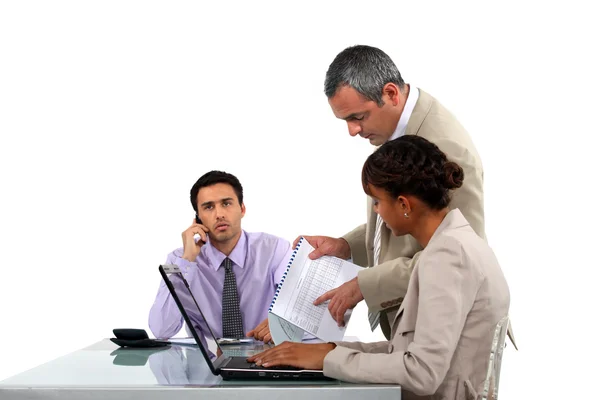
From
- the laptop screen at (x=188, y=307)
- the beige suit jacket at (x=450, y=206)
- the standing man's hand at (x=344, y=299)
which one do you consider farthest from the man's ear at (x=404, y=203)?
the laptop screen at (x=188, y=307)

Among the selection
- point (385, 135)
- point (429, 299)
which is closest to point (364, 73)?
point (385, 135)

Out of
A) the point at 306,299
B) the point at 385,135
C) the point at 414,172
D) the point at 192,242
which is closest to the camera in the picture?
the point at 414,172

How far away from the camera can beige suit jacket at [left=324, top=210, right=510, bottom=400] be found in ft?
5.50

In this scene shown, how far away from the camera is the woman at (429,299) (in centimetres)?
169

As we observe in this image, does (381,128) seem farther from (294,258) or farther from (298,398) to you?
(298,398)

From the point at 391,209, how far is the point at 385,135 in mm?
584

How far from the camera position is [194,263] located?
309cm

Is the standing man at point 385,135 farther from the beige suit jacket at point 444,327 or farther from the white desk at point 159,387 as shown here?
the white desk at point 159,387

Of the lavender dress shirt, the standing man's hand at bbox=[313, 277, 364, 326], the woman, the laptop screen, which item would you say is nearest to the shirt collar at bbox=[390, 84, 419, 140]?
the woman

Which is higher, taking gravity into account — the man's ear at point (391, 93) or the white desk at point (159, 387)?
the man's ear at point (391, 93)

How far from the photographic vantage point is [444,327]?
5.49 ft

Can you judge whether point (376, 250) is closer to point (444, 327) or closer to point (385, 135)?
point (385, 135)

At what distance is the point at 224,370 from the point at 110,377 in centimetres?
31

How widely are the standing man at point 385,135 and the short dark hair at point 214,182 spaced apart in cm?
81
